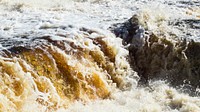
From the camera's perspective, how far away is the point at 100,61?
7.98m

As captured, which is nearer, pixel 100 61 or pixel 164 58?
pixel 100 61

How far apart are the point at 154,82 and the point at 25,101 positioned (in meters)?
2.66

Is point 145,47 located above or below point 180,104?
above

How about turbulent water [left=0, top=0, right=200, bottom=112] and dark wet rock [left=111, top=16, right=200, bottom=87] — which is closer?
turbulent water [left=0, top=0, right=200, bottom=112]

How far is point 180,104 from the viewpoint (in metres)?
7.23

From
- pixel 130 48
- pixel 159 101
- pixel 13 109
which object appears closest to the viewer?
pixel 13 109

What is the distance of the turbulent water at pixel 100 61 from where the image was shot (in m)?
6.88

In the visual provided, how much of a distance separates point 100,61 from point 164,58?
Result: 1.37 meters

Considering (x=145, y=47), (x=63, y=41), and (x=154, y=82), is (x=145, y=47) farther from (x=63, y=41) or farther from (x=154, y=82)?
(x=63, y=41)

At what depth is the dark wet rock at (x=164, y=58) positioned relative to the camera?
8188mm

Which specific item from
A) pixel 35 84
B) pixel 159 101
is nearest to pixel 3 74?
pixel 35 84

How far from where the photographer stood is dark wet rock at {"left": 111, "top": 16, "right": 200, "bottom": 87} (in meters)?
8.19

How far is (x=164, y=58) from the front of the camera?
844cm

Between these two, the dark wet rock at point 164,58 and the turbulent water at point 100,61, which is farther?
the dark wet rock at point 164,58
